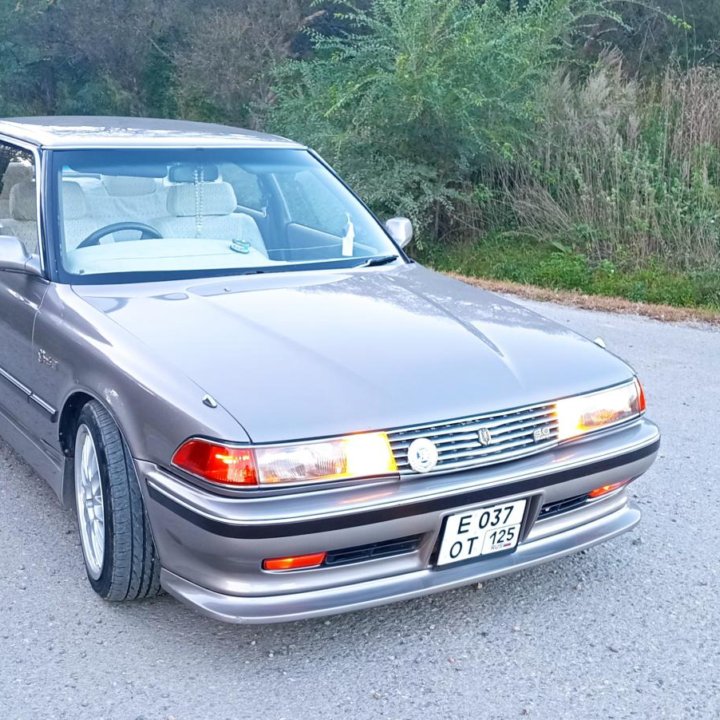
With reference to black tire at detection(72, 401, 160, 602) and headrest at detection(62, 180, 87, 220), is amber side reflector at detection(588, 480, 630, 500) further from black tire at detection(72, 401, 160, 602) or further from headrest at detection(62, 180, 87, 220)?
headrest at detection(62, 180, 87, 220)

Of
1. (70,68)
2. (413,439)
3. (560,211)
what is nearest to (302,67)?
(560,211)

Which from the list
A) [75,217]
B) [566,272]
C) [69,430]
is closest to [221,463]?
[69,430]

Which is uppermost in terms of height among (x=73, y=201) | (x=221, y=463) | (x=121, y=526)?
(x=73, y=201)

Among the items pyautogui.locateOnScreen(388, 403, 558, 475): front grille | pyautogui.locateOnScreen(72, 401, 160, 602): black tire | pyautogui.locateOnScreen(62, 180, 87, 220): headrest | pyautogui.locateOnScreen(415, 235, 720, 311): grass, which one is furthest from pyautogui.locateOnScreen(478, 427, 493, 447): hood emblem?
pyautogui.locateOnScreen(415, 235, 720, 311): grass

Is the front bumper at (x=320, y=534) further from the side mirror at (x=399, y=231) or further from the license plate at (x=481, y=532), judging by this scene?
the side mirror at (x=399, y=231)

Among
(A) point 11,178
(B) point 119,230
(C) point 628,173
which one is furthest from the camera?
(C) point 628,173

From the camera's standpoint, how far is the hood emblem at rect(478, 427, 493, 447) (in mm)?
2838

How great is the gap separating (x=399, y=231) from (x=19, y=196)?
1.75 m

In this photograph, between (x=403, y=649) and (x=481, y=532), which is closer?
(x=481, y=532)

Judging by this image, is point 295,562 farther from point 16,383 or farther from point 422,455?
point 16,383

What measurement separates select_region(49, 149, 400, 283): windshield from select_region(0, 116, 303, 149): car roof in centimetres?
6

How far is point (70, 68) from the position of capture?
2211 centimetres

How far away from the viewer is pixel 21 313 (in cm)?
379

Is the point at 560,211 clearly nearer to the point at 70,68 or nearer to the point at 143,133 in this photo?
the point at 143,133
